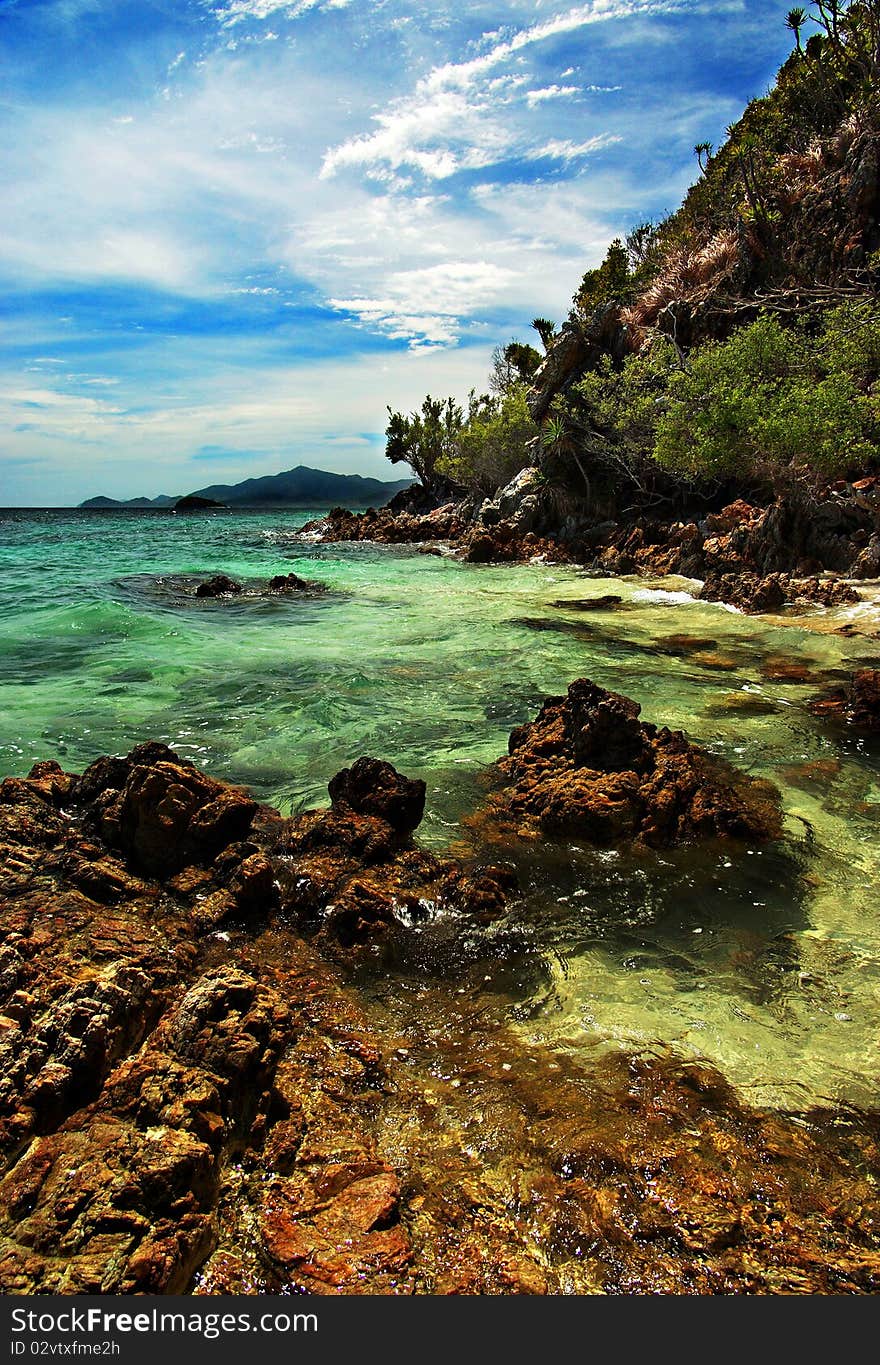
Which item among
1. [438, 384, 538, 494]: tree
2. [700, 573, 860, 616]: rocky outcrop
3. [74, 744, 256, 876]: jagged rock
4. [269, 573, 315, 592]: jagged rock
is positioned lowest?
[74, 744, 256, 876]: jagged rock

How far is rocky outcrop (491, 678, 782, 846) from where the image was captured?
6.69m

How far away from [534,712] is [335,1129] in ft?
27.0

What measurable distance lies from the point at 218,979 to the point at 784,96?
172 feet

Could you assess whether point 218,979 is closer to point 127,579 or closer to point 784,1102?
point 784,1102

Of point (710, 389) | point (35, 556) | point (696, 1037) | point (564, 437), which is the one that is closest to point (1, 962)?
point (696, 1037)

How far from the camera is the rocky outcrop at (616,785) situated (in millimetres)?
6695

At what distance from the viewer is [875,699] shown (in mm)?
9484

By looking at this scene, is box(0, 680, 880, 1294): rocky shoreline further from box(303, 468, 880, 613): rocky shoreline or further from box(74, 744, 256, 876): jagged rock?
box(303, 468, 880, 613): rocky shoreline

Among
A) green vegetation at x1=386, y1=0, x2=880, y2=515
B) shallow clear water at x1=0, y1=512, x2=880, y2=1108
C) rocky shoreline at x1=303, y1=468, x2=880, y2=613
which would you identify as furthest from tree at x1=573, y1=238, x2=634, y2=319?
shallow clear water at x1=0, y1=512, x2=880, y2=1108

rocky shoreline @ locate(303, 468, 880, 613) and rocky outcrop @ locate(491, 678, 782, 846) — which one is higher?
rocky shoreline @ locate(303, 468, 880, 613)

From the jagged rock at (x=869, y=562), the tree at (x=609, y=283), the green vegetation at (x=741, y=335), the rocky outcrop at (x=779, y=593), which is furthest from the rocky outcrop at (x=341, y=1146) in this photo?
the tree at (x=609, y=283)

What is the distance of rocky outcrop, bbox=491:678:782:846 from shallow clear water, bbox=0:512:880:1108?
0.32 meters

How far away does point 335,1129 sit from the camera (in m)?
3.35

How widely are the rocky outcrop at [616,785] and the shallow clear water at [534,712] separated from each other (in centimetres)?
32
